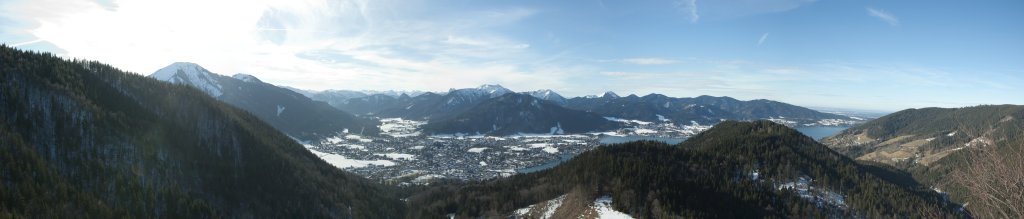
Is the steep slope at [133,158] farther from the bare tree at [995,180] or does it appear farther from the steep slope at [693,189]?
the bare tree at [995,180]

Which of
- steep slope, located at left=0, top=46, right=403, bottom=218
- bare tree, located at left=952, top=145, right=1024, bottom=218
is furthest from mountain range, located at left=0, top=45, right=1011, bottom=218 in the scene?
bare tree, located at left=952, top=145, right=1024, bottom=218

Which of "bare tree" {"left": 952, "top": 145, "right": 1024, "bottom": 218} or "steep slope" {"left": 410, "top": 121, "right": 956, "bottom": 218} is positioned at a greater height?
"bare tree" {"left": 952, "top": 145, "right": 1024, "bottom": 218}

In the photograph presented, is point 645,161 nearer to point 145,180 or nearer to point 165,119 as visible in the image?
Result: point 145,180

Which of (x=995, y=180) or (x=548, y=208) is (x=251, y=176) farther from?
(x=995, y=180)

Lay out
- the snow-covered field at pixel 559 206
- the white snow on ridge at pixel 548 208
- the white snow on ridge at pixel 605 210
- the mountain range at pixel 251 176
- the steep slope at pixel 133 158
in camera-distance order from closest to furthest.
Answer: the steep slope at pixel 133 158 → the mountain range at pixel 251 176 → the white snow on ridge at pixel 605 210 → the snow-covered field at pixel 559 206 → the white snow on ridge at pixel 548 208

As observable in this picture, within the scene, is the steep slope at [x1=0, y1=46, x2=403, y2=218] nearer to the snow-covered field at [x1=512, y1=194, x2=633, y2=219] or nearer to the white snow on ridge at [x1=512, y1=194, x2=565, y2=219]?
the white snow on ridge at [x1=512, y1=194, x2=565, y2=219]

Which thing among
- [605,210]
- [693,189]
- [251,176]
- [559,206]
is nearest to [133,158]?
[251,176]

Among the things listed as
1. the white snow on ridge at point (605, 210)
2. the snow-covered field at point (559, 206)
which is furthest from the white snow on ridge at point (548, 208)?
the white snow on ridge at point (605, 210)
